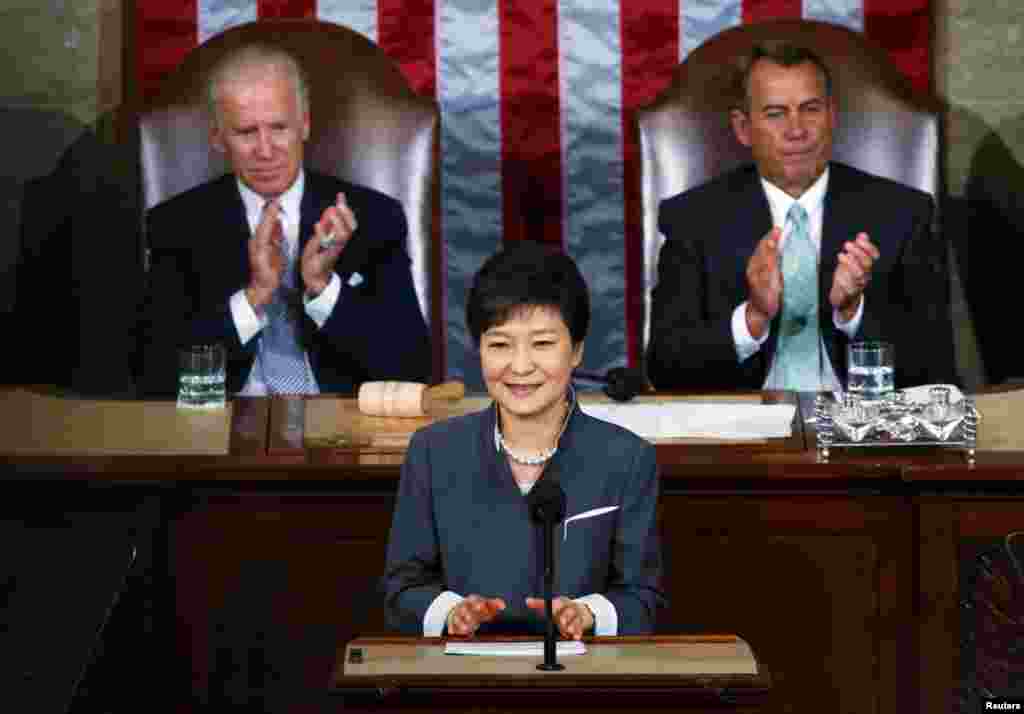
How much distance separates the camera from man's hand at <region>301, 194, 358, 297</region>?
4.60m

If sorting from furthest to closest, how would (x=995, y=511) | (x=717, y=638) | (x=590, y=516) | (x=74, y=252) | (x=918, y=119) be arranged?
(x=74, y=252) < (x=918, y=119) < (x=995, y=511) < (x=590, y=516) < (x=717, y=638)

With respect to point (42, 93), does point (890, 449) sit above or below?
below

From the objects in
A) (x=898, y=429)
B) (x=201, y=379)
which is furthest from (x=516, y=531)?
(x=201, y=379)

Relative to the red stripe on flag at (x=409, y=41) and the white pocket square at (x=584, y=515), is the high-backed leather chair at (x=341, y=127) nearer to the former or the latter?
the red stripe on flag at (x=409, y=41)

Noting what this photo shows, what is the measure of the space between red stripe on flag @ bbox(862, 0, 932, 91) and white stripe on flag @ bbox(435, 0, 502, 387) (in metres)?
1.00

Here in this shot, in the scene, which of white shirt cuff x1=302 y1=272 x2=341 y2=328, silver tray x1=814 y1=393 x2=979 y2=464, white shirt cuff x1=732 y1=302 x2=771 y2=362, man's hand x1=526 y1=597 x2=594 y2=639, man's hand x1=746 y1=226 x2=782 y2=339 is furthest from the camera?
white shirt cuff x1=302 y1=272 x2=341 y2=328

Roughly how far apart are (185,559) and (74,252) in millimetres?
2115

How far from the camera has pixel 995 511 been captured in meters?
3.11

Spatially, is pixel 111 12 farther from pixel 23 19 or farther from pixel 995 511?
pixel 995 511

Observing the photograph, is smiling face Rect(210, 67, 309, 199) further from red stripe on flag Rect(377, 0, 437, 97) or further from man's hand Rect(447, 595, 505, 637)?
man's hand Rect(447, 595, 505, 637)

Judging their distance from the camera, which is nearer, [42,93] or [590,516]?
[590,516]

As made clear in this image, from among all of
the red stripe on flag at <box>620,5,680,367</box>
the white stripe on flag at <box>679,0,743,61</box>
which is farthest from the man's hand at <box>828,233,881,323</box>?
the white stripe on flag at <box>679,0,743,61</box>

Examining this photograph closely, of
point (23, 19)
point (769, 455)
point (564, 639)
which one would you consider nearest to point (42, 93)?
point (23, 19)

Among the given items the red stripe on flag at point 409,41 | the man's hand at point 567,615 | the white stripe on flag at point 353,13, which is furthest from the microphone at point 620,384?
the white stripe on flag at point 353,13
